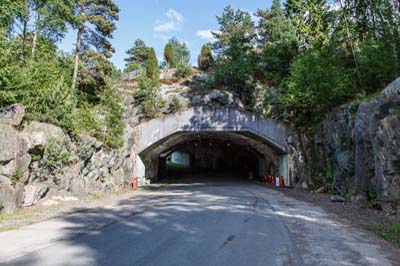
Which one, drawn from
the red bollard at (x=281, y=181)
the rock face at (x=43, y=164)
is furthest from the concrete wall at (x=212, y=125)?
the rock face at (x=43, y=164)

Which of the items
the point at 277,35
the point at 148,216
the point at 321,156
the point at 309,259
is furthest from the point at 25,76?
the point at 277,35

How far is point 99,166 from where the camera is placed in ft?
54.5

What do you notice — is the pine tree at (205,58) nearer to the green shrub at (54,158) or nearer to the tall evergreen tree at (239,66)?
the tall evergreen tree at (239,66)

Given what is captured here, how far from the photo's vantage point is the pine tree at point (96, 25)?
22.6 metres

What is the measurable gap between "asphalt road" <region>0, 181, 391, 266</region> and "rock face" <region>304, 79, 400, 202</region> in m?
2.60

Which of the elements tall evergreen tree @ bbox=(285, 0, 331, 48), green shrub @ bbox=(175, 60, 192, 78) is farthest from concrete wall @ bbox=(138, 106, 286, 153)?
green shrub @ bbox=(175, 60, 192, 78)

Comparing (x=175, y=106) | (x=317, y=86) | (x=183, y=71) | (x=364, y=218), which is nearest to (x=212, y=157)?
(x=183, y=71)

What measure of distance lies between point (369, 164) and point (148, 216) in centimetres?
875

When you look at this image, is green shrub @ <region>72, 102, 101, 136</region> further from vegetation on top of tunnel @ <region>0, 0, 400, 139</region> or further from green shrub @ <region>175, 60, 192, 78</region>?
green shrub @ <region>175, 60, 192, 78</region>

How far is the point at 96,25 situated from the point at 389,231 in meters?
22.9

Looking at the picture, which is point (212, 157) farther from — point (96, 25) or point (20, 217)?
point (20, 217)

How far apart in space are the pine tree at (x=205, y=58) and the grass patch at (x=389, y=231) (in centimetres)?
4085

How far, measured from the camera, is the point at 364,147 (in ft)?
39.7

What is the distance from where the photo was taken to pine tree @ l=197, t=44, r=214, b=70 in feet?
156
